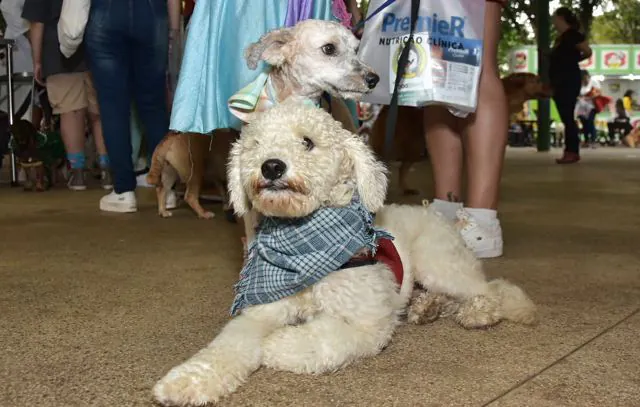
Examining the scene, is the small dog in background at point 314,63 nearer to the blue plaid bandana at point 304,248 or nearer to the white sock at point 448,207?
the white sock at point 448,207

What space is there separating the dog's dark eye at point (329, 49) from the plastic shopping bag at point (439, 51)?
24cm

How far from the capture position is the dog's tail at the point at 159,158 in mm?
5391

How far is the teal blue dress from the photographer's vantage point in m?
3.21

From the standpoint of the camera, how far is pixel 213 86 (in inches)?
126

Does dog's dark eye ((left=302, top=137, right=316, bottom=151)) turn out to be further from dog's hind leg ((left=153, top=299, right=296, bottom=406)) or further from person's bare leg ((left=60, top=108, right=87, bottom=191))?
person's bare leg ((left=60, top=108, right=87, bottom=191))

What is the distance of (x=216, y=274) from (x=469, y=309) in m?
1.27

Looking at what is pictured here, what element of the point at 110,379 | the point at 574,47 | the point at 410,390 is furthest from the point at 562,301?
the point at 574,47

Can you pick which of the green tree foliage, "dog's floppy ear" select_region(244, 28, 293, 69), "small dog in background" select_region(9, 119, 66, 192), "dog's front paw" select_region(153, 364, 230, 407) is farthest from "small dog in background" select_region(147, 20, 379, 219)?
the green tree foliage

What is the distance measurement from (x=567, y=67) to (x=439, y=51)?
9.04 m

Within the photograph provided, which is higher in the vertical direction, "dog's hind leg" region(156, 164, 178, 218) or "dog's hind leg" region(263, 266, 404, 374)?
"dog's hind leg" region(263, 266, 404, 374)

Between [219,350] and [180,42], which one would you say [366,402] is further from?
[180,42]

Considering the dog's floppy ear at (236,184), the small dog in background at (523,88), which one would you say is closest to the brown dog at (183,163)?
the dog's floppy ear at (236,184)

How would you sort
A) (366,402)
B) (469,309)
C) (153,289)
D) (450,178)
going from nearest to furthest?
(366,402) → (469,309) → (153,289) → (450,178)

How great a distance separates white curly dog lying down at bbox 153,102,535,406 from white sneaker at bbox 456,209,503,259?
1.10 meters
